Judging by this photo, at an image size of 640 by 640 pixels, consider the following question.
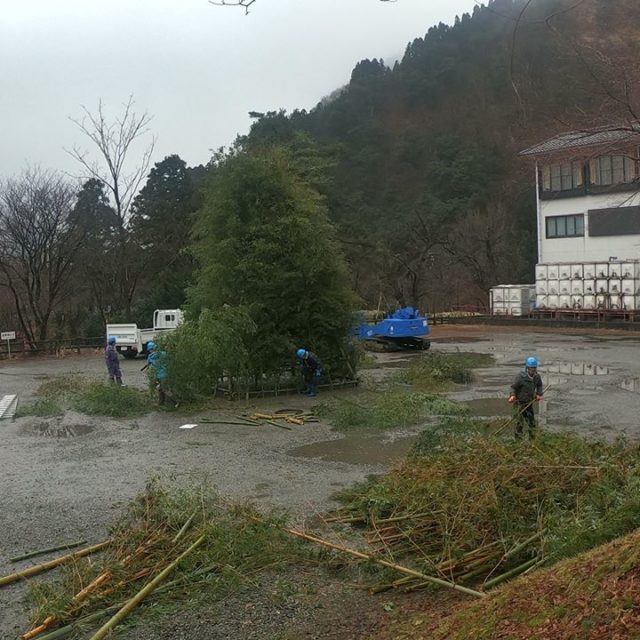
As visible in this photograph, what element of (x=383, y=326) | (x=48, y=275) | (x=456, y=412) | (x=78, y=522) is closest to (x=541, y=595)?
(x=78, y=522)

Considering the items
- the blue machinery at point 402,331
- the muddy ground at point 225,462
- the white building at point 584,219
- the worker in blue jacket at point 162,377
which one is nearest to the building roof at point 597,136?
the muddy ground at point 225,462

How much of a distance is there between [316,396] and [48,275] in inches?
1091

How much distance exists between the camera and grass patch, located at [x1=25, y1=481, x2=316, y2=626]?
6.34 meters

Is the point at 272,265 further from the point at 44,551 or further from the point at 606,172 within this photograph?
the point at 606,172

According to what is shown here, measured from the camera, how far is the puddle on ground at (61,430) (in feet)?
51.2

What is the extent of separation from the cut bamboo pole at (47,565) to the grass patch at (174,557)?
134mm

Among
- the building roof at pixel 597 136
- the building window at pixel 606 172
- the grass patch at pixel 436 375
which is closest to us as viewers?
the building roof at pixel 597 136

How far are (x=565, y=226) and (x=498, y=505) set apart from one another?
45.2m

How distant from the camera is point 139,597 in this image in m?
6.20

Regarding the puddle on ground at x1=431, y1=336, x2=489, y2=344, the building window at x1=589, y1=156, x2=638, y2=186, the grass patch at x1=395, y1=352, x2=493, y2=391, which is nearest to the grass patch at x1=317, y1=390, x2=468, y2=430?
the grass patch at x1=395, y1=352, x2=493, y2=391

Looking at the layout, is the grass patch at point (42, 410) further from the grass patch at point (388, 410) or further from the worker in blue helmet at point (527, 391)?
the worker in blue helmet at point (527, 391)

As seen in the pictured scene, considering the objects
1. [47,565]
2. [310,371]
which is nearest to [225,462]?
[47,565]

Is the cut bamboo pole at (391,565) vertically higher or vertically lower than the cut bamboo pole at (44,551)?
higher

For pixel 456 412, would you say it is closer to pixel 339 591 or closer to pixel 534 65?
pixel 534 65
